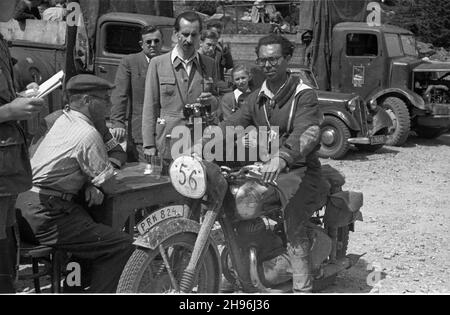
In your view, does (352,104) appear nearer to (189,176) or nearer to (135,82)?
(135,82)

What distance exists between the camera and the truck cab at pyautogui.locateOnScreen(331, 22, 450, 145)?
10898 millimetres

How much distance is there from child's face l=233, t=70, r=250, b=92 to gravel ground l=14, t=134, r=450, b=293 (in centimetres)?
175

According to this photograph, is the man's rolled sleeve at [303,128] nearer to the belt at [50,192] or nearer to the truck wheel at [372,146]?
the belt at [50,192]

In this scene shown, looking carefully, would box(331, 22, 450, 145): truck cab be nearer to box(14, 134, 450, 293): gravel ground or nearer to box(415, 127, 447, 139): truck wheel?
box(415, 127, 447, 139): truck wheel

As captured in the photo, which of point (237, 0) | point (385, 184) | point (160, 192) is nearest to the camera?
point (160, 192)

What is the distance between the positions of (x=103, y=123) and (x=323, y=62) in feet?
26.4

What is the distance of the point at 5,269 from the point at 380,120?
801cm

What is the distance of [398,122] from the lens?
34.2 ft

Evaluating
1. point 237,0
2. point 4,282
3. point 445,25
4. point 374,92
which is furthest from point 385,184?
point 237,0

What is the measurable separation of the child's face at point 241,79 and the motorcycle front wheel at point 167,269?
321 centimetres

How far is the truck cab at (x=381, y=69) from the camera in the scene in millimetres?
10898

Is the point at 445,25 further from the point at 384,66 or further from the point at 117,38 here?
the point at 117,38

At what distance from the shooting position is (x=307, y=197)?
3.79 metres

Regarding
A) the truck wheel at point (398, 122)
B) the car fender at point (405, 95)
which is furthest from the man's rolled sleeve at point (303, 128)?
the car fender at point (405, 95)
